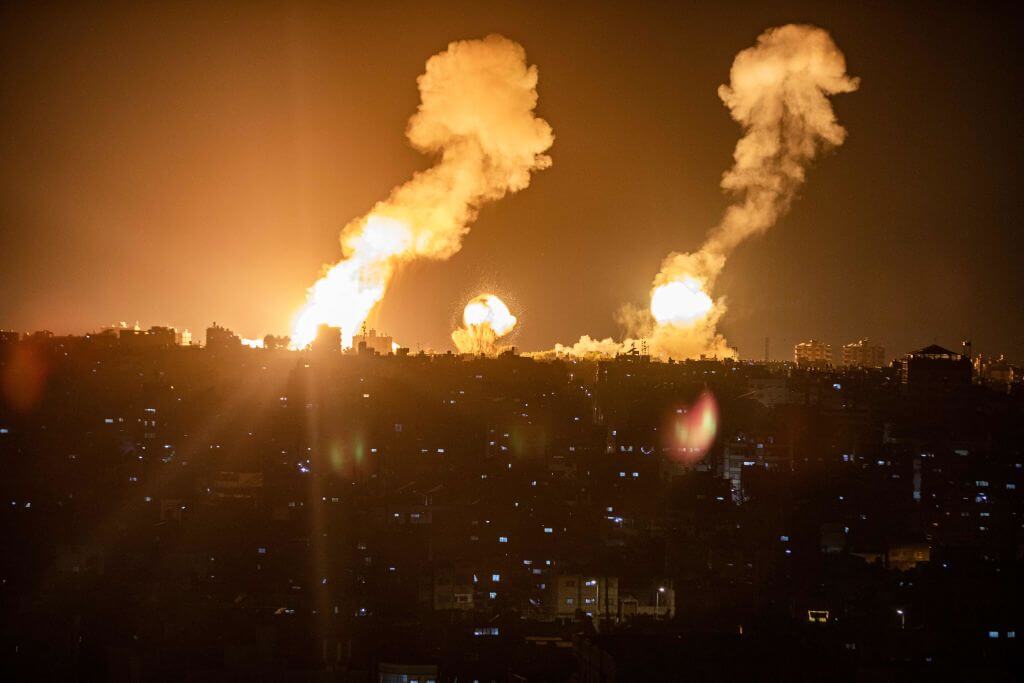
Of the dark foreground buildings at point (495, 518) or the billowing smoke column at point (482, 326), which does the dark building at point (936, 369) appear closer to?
the dark foreground buildings at point (495, 518)

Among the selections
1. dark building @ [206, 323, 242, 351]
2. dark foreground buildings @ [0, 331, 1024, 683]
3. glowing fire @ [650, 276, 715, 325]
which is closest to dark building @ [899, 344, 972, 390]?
dark foreground buildings @ [0, 331, 1024, 683]

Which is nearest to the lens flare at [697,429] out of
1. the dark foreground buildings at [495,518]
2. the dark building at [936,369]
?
the dark foreground buildings at [495,518]

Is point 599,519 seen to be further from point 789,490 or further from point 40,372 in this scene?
point 40,372

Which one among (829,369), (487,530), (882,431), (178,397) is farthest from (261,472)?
(829,369)

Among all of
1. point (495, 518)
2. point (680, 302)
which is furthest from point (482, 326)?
point (495, 518)

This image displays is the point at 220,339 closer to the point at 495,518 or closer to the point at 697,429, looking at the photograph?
the point at 697,429
